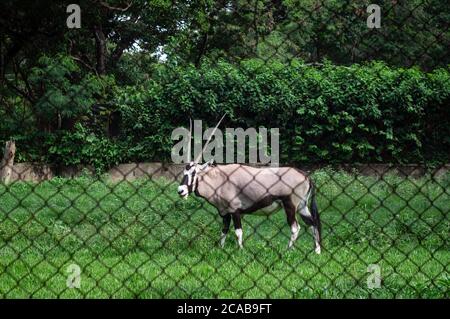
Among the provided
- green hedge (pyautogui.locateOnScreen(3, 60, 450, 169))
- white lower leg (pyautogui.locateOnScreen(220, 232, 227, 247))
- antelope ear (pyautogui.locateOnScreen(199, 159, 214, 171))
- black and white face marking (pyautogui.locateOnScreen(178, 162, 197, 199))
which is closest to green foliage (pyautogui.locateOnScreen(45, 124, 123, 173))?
green hedge (pyautogui.locateOnScreen(3, 60, 450, 169))

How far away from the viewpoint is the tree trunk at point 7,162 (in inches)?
333

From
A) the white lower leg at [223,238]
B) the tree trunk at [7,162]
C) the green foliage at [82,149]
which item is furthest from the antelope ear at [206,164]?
the tree trunk at [7,162]

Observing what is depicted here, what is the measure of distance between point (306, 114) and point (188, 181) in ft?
6.36

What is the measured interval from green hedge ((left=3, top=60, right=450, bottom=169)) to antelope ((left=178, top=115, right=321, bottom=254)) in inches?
33.5

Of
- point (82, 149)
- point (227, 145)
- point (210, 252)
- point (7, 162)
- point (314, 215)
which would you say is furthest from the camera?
point (82, 149)

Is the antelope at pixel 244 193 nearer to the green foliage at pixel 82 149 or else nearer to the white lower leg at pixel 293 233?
the white lower leg at pixel 293 233

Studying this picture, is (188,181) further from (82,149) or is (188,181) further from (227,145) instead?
(82,149)

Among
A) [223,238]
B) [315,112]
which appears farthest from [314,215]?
[315,112]

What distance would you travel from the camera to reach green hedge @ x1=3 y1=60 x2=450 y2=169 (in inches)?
242

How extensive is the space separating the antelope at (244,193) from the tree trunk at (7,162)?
11.7 ft

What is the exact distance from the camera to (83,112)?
19.4 ft

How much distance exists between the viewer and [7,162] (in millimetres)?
8469

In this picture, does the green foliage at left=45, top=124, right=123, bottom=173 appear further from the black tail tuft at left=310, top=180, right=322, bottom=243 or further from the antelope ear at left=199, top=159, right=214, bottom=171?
the black tail tuft at left=310, top=180, right=322, bottom=243

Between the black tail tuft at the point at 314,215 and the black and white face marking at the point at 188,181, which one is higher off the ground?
the black and white face marking at the point at 188,181
